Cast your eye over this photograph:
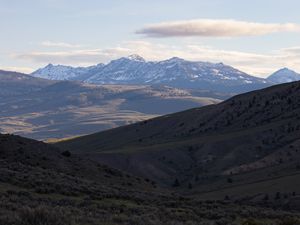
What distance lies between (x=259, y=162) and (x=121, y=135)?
75.5m

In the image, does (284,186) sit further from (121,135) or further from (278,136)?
(121,135)

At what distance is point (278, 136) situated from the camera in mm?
116688

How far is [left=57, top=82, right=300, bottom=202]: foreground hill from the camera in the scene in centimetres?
9012

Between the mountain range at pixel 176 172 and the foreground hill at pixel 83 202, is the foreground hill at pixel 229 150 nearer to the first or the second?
the mountain range at pixel 176 172

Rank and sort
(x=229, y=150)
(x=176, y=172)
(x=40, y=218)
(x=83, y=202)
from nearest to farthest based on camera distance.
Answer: (x=40, y=218) < (x=83, y=202) < (x=176, y=172) < (x=229, y=150)

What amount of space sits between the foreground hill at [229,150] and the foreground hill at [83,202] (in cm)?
2096

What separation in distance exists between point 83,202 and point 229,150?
273 feet

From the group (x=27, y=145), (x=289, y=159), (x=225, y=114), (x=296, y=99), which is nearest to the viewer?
(x=27, y=145)

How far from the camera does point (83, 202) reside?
34.2 m

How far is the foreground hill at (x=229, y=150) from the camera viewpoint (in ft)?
296

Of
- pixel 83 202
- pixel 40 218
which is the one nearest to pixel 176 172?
pixel 83 202

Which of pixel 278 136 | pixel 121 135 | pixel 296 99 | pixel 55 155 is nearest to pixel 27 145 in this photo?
pixel 55 155

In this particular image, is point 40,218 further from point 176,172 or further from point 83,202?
point 176,172

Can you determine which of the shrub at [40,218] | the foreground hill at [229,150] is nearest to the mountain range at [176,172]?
the shrub at [40,218]
